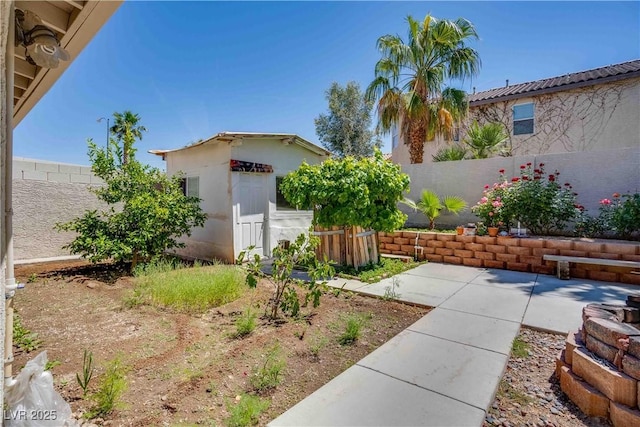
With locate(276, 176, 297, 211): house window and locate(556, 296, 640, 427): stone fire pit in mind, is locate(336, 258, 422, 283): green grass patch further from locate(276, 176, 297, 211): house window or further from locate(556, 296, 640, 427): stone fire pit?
locate(556, 296, 640, 427): stone fire pit

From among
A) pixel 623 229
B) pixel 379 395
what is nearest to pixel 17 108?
pixel 379 395

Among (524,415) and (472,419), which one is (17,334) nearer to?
(472,419)

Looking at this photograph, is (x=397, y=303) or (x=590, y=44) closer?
(x=397, y=303)

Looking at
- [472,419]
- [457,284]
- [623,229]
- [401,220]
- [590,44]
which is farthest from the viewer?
[590,44]

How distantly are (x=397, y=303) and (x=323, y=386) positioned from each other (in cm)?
226

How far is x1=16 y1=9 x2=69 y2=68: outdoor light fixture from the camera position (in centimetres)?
197

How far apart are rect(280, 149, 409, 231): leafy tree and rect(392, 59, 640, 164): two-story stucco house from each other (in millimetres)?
9347

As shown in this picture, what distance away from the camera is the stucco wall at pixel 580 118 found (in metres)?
10.1

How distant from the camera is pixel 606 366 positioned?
2.02m

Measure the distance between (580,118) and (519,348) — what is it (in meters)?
12.2

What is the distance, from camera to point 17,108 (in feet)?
12.4

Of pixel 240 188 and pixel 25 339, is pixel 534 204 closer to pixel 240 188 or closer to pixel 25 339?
pixel 240 188

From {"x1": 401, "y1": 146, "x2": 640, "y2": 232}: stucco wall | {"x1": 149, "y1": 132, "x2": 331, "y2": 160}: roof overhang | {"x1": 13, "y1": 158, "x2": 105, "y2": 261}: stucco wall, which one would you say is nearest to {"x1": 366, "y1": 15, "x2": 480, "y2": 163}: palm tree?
{"x1": 401, "y1": 146, "x2": 640, "y2": 232}: stucco wall

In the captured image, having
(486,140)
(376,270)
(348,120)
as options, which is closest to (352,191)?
(376,270)
